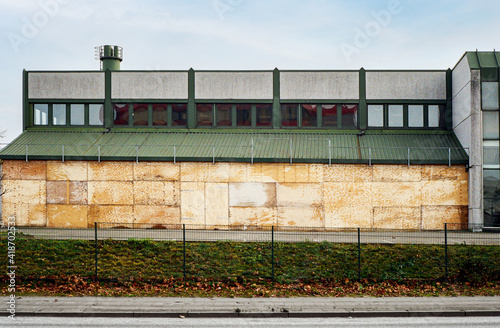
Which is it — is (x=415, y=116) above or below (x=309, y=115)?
below

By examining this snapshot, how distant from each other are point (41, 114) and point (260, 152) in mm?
15301

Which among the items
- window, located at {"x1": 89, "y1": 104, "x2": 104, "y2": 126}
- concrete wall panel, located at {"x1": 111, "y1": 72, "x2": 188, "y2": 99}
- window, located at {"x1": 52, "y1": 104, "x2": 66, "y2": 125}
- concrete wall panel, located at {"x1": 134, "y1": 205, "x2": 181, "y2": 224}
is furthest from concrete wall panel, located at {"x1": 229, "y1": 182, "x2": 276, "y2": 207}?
window, located at {"x1": 52, "y1": 104, "x2": 66, "y2": 125}

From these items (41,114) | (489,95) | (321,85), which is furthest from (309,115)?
(41,114)

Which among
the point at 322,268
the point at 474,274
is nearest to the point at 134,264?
the point at 322,268

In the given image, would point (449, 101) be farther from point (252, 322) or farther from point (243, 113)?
point (252, 322)

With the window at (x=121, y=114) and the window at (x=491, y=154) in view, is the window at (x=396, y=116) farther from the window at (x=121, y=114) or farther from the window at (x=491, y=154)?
the window at (x=121, y=114)

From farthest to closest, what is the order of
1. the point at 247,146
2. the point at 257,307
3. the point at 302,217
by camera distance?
the point at 247,146
the point at 302,217
the point at 257,307

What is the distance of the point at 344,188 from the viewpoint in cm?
2986

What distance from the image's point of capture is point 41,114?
34.6 m

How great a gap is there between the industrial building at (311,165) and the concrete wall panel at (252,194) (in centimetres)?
6

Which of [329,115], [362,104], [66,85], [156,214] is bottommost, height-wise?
[156,214]

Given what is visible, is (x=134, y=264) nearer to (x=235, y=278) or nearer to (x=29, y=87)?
(x=235, y=278)

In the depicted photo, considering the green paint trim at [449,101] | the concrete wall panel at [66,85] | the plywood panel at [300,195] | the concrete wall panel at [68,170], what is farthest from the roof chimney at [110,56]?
the green paint trim at [449,101]

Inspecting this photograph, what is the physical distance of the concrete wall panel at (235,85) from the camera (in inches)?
1329
